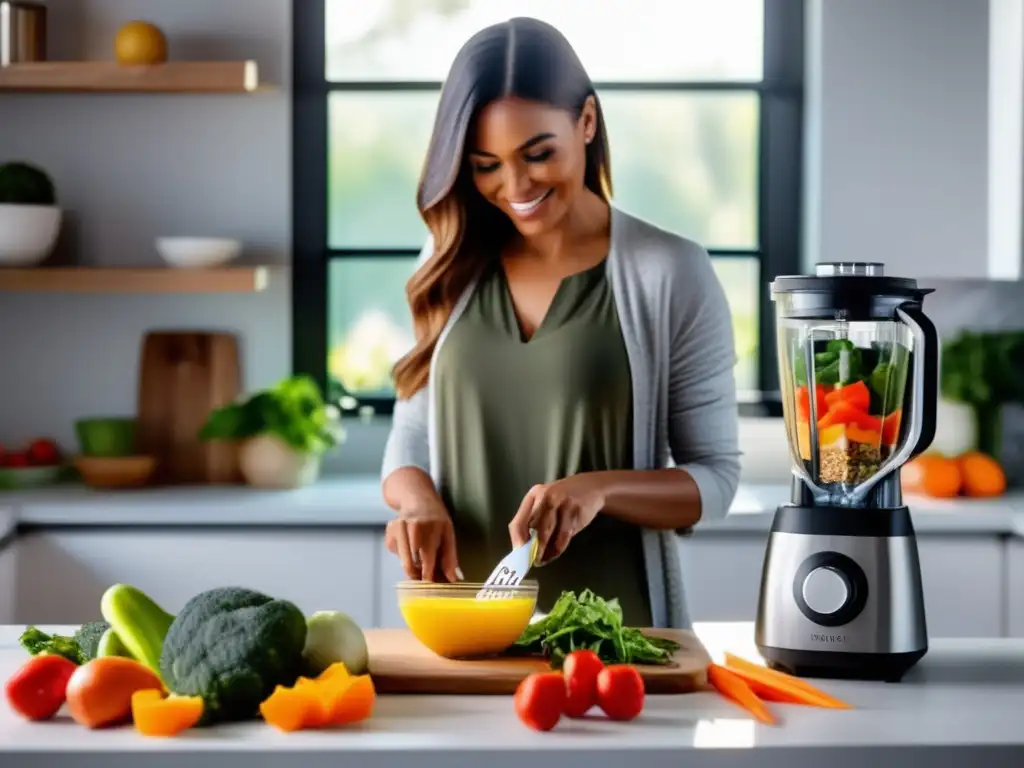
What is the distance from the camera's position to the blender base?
156cm

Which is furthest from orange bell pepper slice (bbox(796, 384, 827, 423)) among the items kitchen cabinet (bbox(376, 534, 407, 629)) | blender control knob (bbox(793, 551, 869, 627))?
kitchen cabinet (bbox(376, 534, 407, 629))

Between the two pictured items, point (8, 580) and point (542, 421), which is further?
point (8, 580)

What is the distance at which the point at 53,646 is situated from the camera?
1574mm

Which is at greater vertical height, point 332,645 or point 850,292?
point 850,292

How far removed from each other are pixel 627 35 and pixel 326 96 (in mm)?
792

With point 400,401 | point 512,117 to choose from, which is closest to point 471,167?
point 512,117

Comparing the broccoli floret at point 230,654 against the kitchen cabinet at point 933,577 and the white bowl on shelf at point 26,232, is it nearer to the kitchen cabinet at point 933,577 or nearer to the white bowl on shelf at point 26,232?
the kitchen cabinet at point 933,577

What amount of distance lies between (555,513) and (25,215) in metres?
2.07

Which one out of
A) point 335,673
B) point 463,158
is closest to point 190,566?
point 463,158

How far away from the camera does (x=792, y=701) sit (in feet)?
4.87

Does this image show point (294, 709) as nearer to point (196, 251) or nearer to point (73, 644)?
point (73, 644)

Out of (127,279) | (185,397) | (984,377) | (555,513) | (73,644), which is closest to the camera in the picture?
(73,644)

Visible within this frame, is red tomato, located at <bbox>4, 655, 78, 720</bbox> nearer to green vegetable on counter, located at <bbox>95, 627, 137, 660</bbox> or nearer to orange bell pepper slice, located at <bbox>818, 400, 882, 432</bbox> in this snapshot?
green vegetable on counter, located at <bbox>95, 627, 137, 660</bbox>

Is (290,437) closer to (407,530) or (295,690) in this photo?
(407,530)
